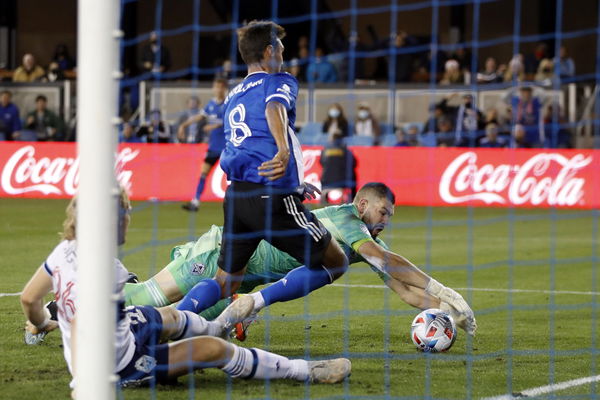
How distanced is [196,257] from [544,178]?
12363 millimetres

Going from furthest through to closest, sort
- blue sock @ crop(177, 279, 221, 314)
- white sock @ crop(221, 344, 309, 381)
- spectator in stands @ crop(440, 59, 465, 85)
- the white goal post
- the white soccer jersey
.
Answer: spectator in stands @ crop(440, 59, 465, 85) → blue sock @ crop(177, 279, 221, 314) → white sock @ crop(221, 344, 309, 381) → the white soccer jersey → the white goal post

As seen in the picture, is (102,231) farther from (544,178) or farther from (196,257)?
(544,178)

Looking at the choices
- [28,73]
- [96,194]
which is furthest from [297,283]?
[28,73]

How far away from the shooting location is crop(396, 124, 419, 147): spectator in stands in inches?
814

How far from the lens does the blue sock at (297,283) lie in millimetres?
6992

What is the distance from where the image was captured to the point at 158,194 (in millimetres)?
Answer: 19641

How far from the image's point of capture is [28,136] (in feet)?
69.2

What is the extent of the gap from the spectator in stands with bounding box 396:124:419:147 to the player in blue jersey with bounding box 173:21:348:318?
13840 millimetres

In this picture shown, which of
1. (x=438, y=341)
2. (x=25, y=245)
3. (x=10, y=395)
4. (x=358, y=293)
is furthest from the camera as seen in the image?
(x=25, y=245)

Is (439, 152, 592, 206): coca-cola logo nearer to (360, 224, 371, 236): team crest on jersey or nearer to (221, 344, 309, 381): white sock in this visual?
(360, 224, 371, 236): team crest on jersey

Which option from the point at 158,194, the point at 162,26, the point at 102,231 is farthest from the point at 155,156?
the point at 102,231

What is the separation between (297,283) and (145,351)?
150 cm

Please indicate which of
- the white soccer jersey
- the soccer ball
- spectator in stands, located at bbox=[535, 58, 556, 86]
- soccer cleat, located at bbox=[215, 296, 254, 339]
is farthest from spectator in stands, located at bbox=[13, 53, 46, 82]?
the white soccer jersey

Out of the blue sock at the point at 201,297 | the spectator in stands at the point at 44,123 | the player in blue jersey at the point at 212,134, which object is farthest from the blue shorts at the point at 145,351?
the spectator in stands at the point at 44,123
